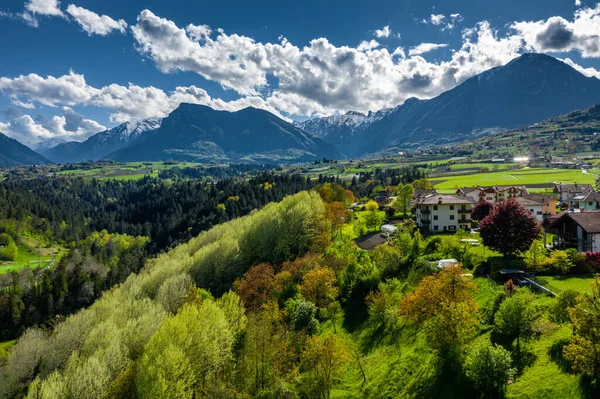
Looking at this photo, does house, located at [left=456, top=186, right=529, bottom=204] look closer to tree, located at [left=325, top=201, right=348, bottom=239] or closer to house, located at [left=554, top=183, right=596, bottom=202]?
house, located at [left=554, top=183, right=596, bottom=202]

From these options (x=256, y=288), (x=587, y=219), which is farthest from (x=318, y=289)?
(x=587, y=219)

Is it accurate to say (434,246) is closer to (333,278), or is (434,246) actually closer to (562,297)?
(333,278)

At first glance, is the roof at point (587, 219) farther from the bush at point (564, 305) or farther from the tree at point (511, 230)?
the bush at point (564, 305)

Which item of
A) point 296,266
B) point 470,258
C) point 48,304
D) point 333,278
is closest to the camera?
point 470,258

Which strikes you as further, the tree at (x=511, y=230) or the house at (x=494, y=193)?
the house at (x=494, y=193)

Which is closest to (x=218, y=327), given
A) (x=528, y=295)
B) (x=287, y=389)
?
(x=287, y=389)

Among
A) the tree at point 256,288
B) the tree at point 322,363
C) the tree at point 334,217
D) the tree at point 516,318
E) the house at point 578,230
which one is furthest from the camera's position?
the tree at point 334,217

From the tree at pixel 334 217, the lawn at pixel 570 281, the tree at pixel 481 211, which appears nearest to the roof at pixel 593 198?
the tree at pixel 481 211
